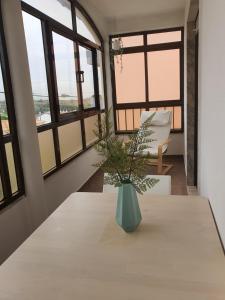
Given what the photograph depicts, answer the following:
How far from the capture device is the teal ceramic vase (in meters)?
1.11

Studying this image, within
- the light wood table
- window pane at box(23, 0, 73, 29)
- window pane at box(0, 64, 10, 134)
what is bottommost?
the light wood table

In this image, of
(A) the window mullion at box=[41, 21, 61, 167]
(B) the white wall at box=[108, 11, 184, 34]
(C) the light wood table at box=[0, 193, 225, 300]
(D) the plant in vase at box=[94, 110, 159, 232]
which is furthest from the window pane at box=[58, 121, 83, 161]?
(B) the white wall at box=[108, 11, 184, 34]

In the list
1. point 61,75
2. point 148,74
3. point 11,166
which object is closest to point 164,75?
point 148,74

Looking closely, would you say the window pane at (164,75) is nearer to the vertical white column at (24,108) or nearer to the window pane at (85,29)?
the window pane at (85,29)

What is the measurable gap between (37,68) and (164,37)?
292 centimetres

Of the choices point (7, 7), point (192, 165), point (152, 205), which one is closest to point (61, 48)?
point (7, 7)

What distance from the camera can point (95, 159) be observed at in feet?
14.0

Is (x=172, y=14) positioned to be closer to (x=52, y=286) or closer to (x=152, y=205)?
(x=152, y=205)

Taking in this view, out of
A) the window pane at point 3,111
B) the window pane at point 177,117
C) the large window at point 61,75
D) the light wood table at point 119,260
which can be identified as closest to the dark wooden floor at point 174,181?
the large window at point 61,75

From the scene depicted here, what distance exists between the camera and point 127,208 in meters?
1.12

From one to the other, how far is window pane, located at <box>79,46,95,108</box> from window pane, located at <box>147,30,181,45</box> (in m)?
1.28

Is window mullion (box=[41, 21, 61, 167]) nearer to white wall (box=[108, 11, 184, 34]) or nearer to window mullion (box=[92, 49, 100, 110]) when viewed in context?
window mullion (box=[92, 49, 100, 110])

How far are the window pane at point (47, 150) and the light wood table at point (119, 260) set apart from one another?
151cm

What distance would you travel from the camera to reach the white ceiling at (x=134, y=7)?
391 cm
